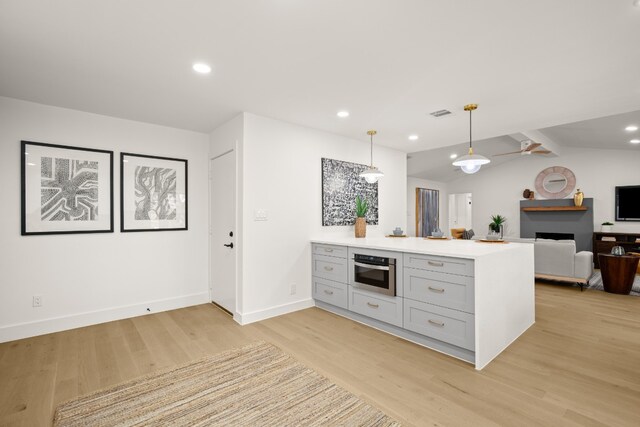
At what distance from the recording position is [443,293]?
2650mm

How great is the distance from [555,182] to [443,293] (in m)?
7.87

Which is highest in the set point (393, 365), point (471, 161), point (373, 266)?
point (471, 161)

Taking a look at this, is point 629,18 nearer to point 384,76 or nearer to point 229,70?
point 384,76

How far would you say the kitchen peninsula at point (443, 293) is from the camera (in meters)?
2.48

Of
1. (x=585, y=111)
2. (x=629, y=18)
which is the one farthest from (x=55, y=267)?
(x=585, y=111)

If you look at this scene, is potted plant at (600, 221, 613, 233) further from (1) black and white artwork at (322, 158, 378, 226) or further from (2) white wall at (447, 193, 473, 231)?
(1) black and white artwork at (322, 158, 378, 226)

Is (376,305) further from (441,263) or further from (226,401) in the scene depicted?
(226,401)

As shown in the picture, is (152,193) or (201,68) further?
(152,193)

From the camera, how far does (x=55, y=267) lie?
10.6ft

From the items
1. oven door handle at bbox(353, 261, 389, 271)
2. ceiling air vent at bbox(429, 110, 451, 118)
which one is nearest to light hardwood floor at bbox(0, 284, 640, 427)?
oven door handle at bbox(353, 261, 389, 271)

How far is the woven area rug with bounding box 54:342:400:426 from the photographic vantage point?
1844 mm

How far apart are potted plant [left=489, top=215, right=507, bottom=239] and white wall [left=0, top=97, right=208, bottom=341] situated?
7.69m

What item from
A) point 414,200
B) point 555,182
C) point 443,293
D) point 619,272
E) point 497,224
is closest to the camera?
point 443,293

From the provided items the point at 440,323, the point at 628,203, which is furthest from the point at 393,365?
the point at 628,203
